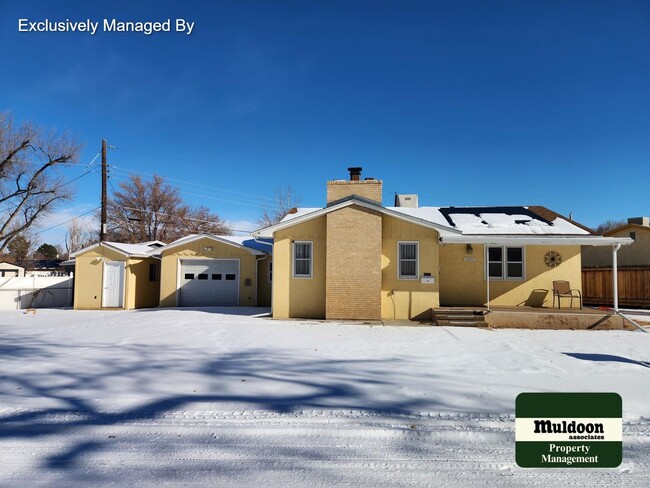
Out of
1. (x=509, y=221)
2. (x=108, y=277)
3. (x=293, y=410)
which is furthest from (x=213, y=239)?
(x=293, y=410)

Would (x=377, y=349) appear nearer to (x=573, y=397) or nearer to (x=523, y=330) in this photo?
(x=573, y=397)

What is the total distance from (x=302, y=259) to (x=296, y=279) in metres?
0.72

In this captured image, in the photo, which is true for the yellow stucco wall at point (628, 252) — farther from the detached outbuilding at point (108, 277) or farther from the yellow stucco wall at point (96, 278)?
the yellow stucco wall at point (96, 278)

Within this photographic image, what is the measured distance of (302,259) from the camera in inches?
544

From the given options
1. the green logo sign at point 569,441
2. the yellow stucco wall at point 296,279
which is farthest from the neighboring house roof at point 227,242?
the green logo sign at point 569,441

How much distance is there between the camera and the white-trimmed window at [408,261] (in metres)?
13.4

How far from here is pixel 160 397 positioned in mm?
5078

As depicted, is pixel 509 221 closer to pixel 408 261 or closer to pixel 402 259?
pixel 408 261

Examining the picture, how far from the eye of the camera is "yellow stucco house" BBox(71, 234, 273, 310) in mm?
18156

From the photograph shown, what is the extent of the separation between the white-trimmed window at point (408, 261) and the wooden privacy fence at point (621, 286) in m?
12.6

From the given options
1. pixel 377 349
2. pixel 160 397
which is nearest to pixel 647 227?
pixel 377 349

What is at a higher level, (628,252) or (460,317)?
(628,252)

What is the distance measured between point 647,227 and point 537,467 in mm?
25029

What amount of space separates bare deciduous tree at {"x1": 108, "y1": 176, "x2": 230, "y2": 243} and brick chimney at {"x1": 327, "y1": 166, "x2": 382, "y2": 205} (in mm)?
24606
